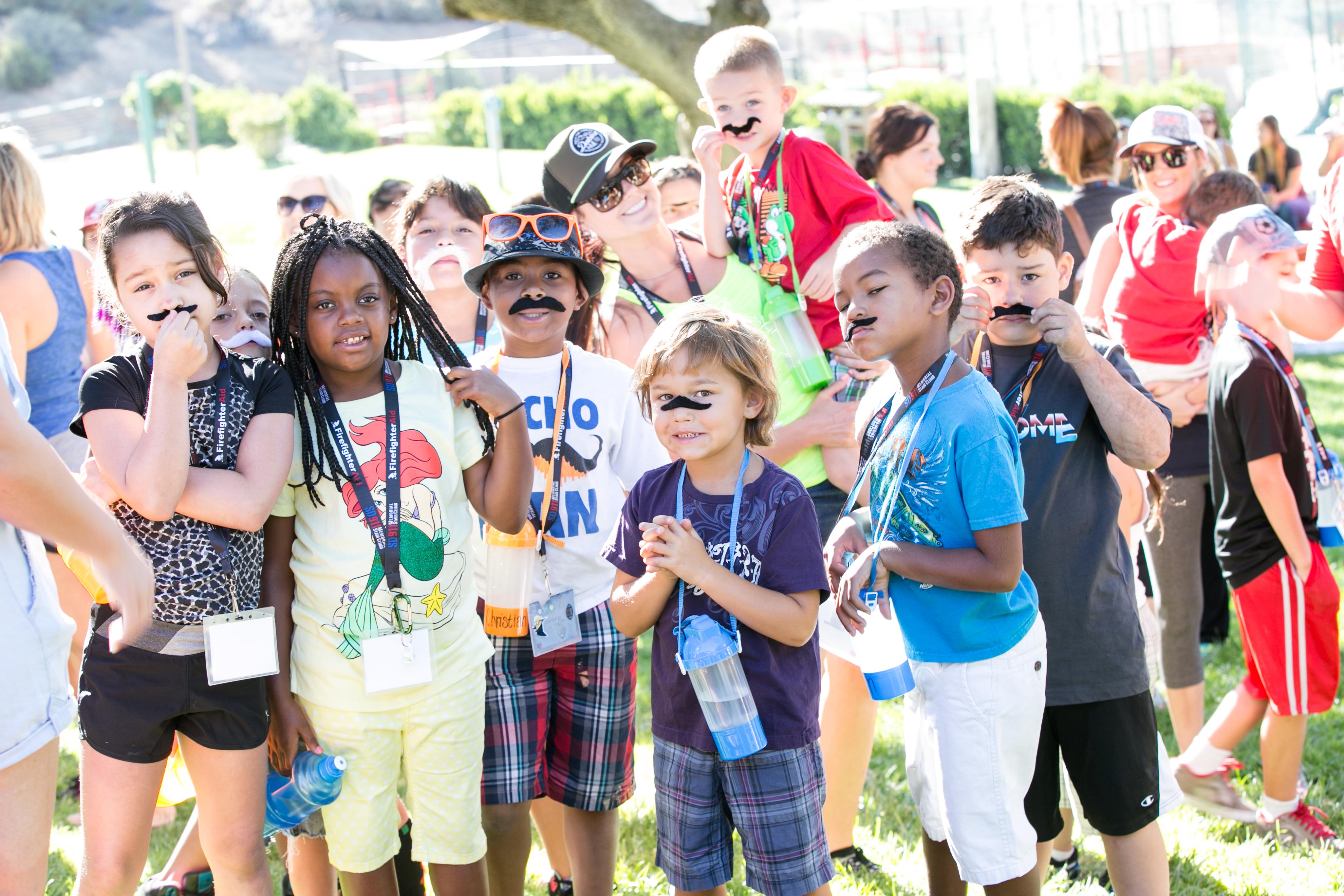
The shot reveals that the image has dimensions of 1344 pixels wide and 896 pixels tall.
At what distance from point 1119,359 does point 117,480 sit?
2221 mm

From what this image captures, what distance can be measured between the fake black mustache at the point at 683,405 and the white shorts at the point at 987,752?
0.75 meters

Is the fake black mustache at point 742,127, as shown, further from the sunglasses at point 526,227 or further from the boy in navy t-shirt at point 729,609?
the boy in navy t-shirt at point 729,609

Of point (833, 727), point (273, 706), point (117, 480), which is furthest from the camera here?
point (833, 727)

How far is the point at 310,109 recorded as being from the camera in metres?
35.9

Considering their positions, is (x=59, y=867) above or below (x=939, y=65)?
below

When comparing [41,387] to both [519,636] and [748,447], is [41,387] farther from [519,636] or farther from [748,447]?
[748,447]

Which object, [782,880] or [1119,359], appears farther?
[1119,359]

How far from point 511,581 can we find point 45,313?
2.47m

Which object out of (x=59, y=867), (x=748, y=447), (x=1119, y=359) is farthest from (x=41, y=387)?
(x=1119, y=359)

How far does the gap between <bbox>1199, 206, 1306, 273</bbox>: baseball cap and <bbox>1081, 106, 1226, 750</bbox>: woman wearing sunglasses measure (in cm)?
103

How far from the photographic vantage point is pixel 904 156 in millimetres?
4824

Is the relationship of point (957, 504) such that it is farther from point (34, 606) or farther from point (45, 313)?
point (45, 313)

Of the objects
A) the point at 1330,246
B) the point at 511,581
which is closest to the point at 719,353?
the point at 511,581

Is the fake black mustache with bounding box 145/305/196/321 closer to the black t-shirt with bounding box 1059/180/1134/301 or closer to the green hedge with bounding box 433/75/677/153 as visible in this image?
the black t-shirt with bounding box 1059/180/1134/301
